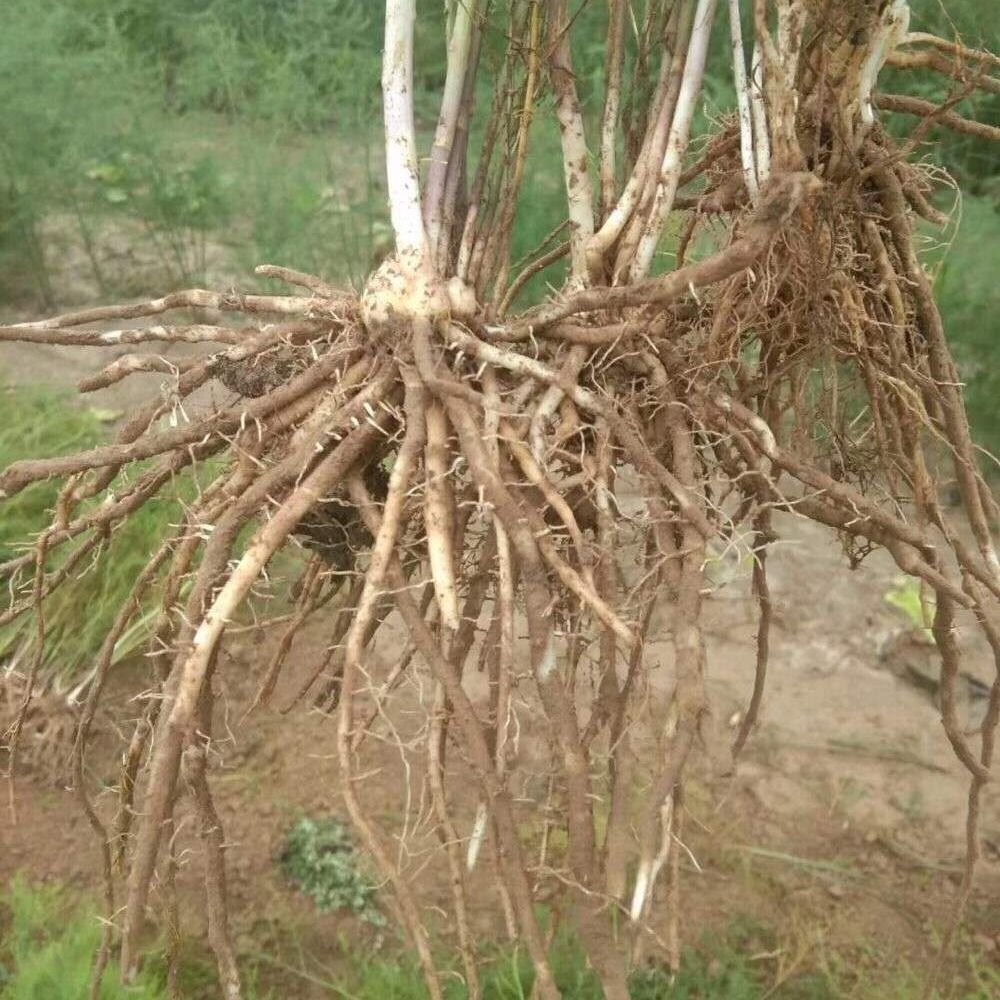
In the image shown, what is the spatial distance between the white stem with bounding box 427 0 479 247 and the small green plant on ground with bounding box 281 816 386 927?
106 cm

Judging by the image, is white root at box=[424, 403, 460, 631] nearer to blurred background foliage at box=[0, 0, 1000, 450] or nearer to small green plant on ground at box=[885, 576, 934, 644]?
small green plant on ground at box=[885, 576, 934, 644]

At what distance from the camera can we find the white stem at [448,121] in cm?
91

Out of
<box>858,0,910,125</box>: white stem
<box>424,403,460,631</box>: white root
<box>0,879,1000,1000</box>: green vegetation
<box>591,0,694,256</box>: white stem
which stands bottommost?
<box>0,879,1000,1000</box>: green vegetation

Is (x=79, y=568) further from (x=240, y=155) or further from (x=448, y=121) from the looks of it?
(x=240, y=155)

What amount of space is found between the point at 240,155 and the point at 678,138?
8.25ft

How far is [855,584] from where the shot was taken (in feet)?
7.27

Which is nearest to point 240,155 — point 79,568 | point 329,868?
point 79,568

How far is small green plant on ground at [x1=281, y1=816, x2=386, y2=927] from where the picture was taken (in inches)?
60.6

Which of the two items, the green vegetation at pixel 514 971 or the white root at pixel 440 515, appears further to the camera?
the green vegetation at pixel 514 971

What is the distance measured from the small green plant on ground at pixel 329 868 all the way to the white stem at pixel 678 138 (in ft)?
3.57

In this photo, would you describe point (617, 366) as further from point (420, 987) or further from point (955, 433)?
point (420, 987)

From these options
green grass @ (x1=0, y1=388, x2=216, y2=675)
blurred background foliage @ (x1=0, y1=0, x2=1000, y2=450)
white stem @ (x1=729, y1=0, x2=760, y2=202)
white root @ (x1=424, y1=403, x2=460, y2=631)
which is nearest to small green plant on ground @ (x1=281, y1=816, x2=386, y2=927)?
green grass @ (x1=0, y1=388, x2=216, y2=675)

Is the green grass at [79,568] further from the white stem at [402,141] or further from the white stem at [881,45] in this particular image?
the white stem at [881,45]

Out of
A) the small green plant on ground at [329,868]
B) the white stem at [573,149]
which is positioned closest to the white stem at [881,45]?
the white stem at [573,149]
